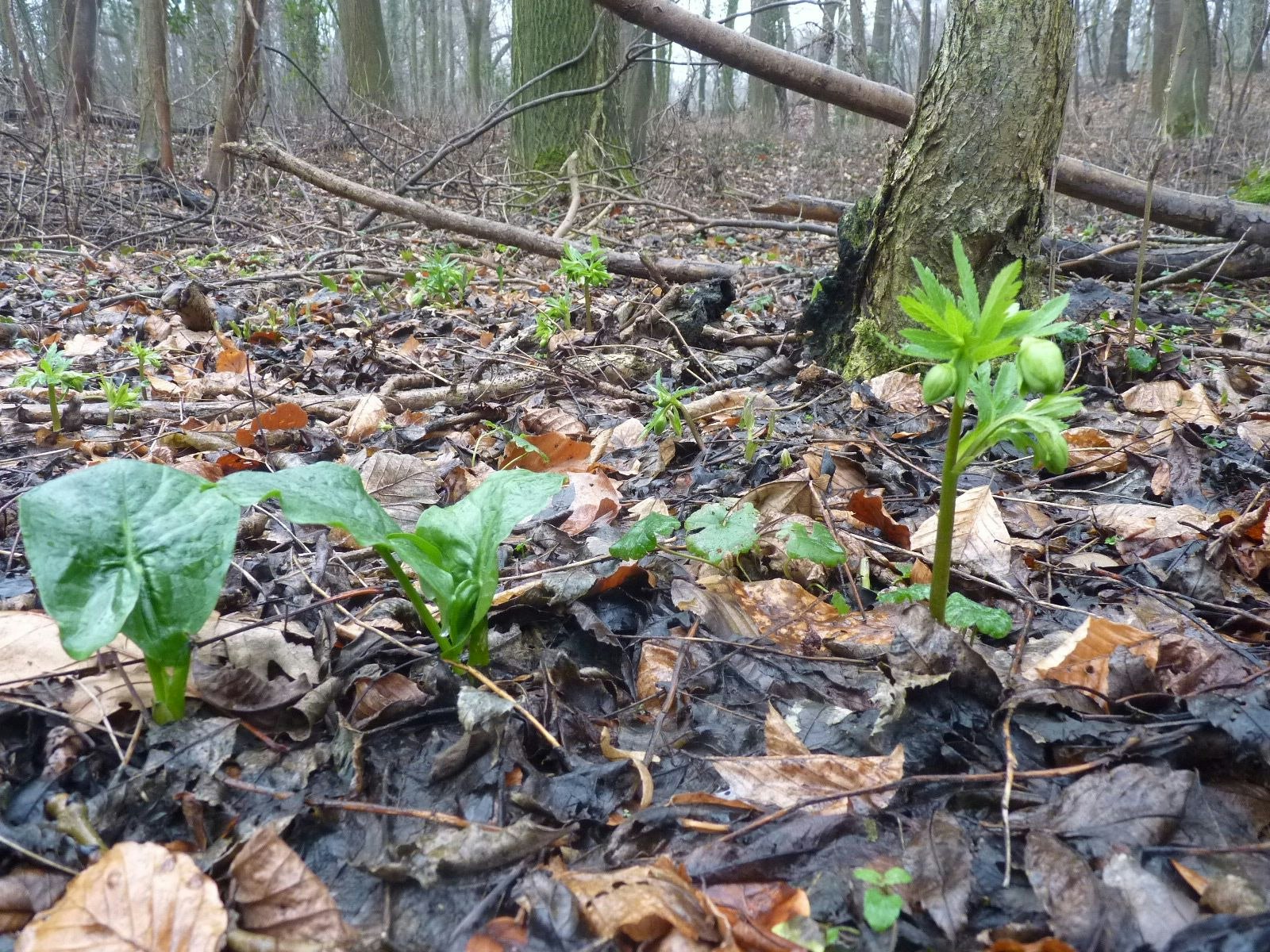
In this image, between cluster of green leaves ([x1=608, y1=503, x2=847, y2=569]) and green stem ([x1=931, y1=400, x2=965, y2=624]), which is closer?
green stem ([x1=931, y1=400, x2=965, y2=624])

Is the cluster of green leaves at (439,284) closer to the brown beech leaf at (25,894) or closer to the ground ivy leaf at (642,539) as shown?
the ground ivy leaf at (642,539)

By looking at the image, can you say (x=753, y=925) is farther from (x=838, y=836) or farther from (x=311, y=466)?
(x=311, y=466)

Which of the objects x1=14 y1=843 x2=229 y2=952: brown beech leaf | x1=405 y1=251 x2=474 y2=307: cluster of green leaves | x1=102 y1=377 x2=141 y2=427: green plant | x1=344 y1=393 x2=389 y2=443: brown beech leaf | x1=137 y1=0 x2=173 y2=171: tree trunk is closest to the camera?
x1=14 y1=843 x2=229 y2=952: brown beech leaf

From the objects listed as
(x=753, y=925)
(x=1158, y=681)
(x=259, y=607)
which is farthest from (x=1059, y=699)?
(x=259, y=607)

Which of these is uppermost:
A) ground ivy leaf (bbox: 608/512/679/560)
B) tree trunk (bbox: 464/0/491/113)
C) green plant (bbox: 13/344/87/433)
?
tree trunk (bbox: 464/0/491/113)

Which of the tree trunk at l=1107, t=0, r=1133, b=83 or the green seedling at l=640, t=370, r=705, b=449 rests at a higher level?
the tree trunk at l=1107, t=0, r=1133, b=83

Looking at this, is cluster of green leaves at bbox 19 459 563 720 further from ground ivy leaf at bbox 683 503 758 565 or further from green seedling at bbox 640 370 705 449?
green seedling at bbox 640 370 705 449

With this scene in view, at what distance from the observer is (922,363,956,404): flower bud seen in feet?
3.75

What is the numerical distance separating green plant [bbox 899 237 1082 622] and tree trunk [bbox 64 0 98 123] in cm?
879

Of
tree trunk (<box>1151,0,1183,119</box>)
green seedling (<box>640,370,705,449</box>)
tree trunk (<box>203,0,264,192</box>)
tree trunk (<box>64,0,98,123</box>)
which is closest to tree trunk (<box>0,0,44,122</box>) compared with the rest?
tree trunk (<box>64,0,98,123</box>)

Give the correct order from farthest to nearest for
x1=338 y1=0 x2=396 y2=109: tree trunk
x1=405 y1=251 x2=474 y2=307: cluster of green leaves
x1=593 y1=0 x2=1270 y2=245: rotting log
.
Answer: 1. x1=338 y1=0 x2=396 y2=109: tree trunk
2. x1=405 y1=251 x2=474 y2=307: cluster of green leaves
3. x1=593 y1=0 x2=1270 y2=245: rotting log

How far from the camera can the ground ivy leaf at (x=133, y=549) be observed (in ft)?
3.43

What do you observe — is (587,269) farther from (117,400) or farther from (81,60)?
(81,60)

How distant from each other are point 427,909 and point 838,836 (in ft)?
1.78
